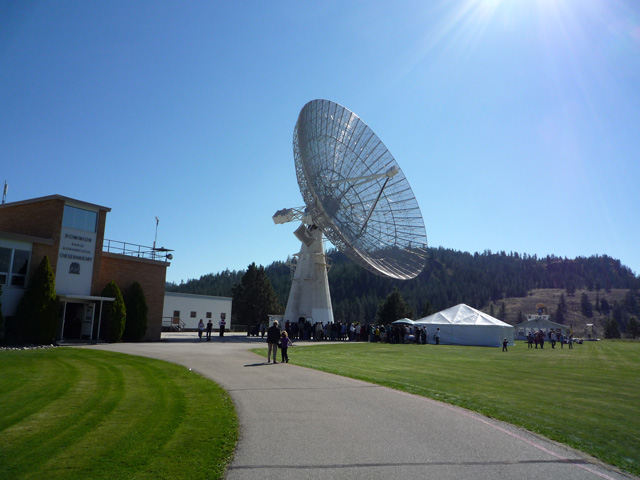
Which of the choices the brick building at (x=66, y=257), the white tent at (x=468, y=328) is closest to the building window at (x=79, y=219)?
the brick building at (x=66, y=257)

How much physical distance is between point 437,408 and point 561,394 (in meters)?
4.48

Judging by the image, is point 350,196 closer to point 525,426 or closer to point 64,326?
point 64,326

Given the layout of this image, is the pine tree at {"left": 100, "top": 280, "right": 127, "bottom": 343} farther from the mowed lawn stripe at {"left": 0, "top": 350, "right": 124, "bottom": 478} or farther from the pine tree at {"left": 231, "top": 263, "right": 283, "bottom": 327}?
the pine tree at {"left": 231, "top": 263, "right": 283, "bottom": 327}

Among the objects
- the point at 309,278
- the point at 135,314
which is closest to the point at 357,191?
the point at 309,278

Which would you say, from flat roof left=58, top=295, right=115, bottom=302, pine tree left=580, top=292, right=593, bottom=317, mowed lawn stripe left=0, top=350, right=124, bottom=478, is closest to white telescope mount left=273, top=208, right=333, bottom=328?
flat roof left=58, top=295, right=115, bottom=302

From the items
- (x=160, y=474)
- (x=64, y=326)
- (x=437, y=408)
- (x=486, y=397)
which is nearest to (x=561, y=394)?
(x=486, y=397)

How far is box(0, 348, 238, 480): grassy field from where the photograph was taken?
511 centimetres

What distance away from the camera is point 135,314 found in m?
28.1

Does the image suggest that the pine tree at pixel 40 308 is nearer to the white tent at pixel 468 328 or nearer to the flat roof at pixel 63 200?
the flat roof at pixel 63 200

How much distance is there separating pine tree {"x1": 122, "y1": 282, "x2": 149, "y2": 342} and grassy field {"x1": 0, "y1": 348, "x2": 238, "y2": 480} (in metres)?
16.0

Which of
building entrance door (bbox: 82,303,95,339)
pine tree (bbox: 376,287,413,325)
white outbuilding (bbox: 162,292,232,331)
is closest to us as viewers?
building entrance door (bbox: 82,303,95,339)

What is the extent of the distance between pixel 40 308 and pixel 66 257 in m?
3.47

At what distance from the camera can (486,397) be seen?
10.4 m

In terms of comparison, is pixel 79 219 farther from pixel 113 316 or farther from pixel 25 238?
pixel 113 316
